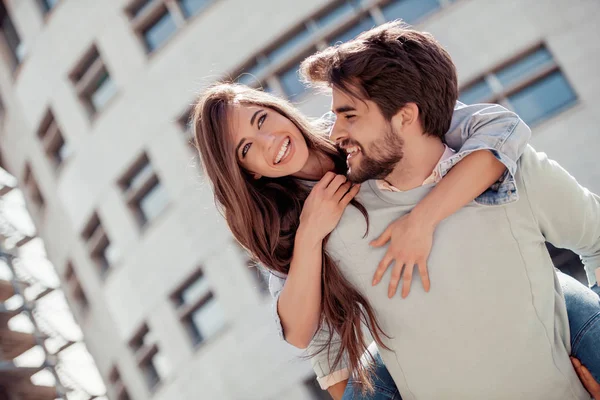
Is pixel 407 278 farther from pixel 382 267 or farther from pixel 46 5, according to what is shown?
pixel 46 5

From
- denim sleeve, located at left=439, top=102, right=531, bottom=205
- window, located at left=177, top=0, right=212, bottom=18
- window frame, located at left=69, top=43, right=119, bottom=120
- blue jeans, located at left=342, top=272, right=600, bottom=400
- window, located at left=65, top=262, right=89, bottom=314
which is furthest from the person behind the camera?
window, located at left=65, top=262, right=89, bottom=314

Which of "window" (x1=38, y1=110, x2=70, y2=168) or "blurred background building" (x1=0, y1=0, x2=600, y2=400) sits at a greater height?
"window" (x1=38, y1=110, x2=70, y2=168)

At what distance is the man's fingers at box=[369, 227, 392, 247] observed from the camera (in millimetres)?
2541

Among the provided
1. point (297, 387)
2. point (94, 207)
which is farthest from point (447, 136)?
point (94, 207)

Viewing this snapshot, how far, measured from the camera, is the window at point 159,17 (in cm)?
1362

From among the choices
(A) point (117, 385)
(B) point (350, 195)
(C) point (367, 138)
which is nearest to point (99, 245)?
(A) point (117, 385)

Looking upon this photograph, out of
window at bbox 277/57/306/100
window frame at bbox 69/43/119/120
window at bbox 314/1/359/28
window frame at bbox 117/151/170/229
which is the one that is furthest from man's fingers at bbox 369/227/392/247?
window frame at bbox 69/43/119/120

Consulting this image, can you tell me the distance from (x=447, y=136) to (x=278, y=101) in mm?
752

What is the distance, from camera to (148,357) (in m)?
15.1

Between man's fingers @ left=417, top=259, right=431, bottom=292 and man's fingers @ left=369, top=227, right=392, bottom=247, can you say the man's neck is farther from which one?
man's fingers @ left=417, top=259, right=431, bottom=292

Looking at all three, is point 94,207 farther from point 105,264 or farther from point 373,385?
point 373,385

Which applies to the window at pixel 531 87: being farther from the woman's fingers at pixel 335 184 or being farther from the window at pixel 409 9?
the woman's fingers at pixel 335 184

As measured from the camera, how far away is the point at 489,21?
37.5ft

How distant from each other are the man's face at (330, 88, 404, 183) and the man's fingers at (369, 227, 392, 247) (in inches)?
8.5
